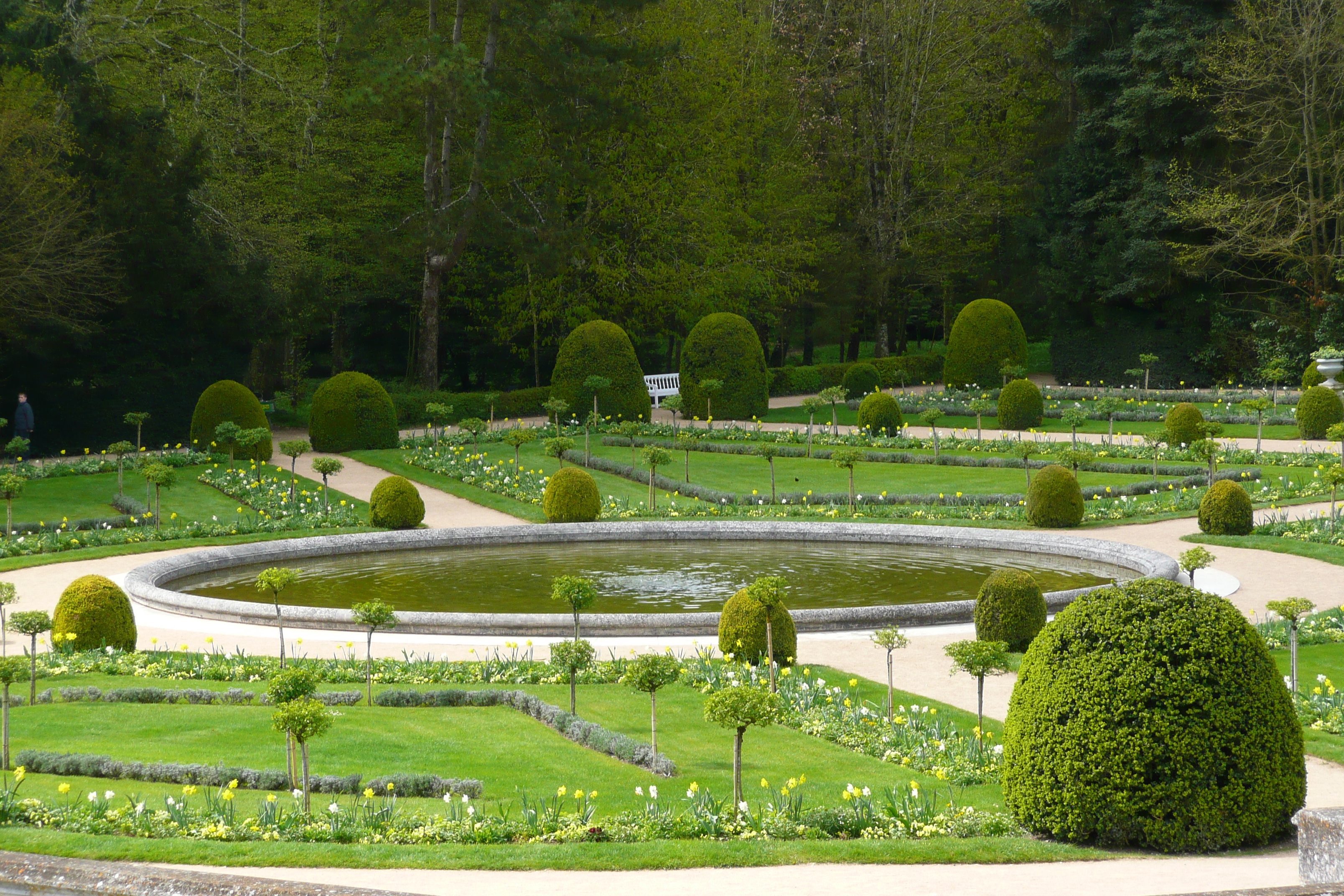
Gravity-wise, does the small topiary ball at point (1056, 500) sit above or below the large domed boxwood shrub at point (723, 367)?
below

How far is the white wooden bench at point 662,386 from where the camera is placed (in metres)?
35.8

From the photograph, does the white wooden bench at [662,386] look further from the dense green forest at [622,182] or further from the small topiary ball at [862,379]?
the small topiary ball at [862,379]

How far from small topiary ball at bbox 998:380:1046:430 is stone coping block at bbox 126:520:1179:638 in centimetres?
1214

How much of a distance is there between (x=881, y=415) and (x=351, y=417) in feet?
36.5

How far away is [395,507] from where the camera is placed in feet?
61.9

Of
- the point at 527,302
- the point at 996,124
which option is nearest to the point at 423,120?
the point at 527,302

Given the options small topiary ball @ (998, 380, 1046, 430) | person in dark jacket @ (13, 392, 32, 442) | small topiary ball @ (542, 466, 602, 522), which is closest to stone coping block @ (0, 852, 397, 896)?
small topiary ball @ (542, 466, 602, 522)

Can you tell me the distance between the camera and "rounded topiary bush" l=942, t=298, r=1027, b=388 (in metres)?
35.8

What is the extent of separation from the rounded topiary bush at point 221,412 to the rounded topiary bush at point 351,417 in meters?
1.34

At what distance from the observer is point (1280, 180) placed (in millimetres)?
36406

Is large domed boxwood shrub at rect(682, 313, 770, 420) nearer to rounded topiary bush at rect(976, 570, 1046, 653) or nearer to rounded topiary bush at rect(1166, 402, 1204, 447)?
rounded topiary bush at rect(1166, 402, 1204, 447)

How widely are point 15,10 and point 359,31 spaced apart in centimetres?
802

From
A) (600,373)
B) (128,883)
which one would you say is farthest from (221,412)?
(128,883)

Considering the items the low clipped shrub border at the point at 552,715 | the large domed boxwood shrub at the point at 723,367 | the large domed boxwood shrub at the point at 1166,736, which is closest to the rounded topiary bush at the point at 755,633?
the low clipped shrub border at the point at 552,715
